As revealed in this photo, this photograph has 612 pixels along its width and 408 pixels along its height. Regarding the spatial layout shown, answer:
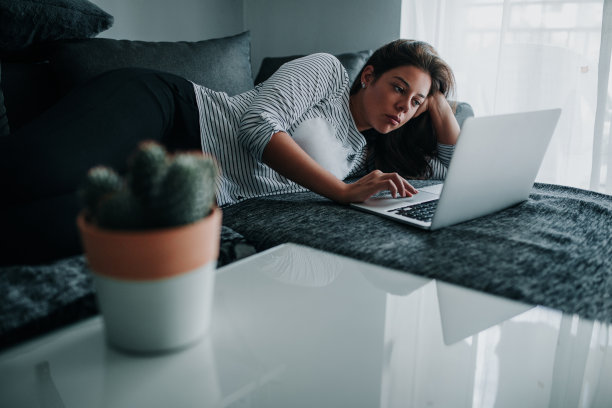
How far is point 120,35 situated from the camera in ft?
6.18

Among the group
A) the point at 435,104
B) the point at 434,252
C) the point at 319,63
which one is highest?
the point at 319,63

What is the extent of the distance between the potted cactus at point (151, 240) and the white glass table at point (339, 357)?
0.16ft

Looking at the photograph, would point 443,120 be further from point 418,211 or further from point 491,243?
point 491,243

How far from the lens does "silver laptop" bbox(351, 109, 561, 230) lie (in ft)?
2.65

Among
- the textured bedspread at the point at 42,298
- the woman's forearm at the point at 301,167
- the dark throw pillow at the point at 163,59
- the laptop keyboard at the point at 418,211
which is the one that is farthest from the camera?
the dark throw pillow at the point at 163,59

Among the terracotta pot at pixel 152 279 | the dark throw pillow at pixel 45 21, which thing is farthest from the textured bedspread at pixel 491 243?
the dark throw pillow at pixel 45 21

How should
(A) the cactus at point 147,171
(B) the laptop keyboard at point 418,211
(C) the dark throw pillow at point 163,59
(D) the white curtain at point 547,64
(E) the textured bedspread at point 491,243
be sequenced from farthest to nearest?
(D) the white curtain at point 547,64 < (C) the dark throw pillow at point 163,59 < (B) the laptop keyboard at point 418,211 < (E) the textured bedspread at point 491,243 < (A) the cactus at point 147,171

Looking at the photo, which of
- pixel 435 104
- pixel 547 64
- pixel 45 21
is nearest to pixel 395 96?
pixel 435 104

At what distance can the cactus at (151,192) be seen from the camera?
0.37 metres

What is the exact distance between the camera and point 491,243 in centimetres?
82

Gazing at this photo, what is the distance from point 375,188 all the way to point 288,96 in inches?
13.2

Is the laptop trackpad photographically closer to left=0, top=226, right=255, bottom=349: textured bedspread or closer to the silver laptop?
the silver laptop

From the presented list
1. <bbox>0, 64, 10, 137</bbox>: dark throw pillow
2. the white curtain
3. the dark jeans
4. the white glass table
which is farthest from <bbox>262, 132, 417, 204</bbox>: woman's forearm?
the white curtain

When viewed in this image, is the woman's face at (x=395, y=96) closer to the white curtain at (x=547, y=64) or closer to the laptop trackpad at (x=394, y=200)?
the laptop trackpad at (x=394, y=200)
